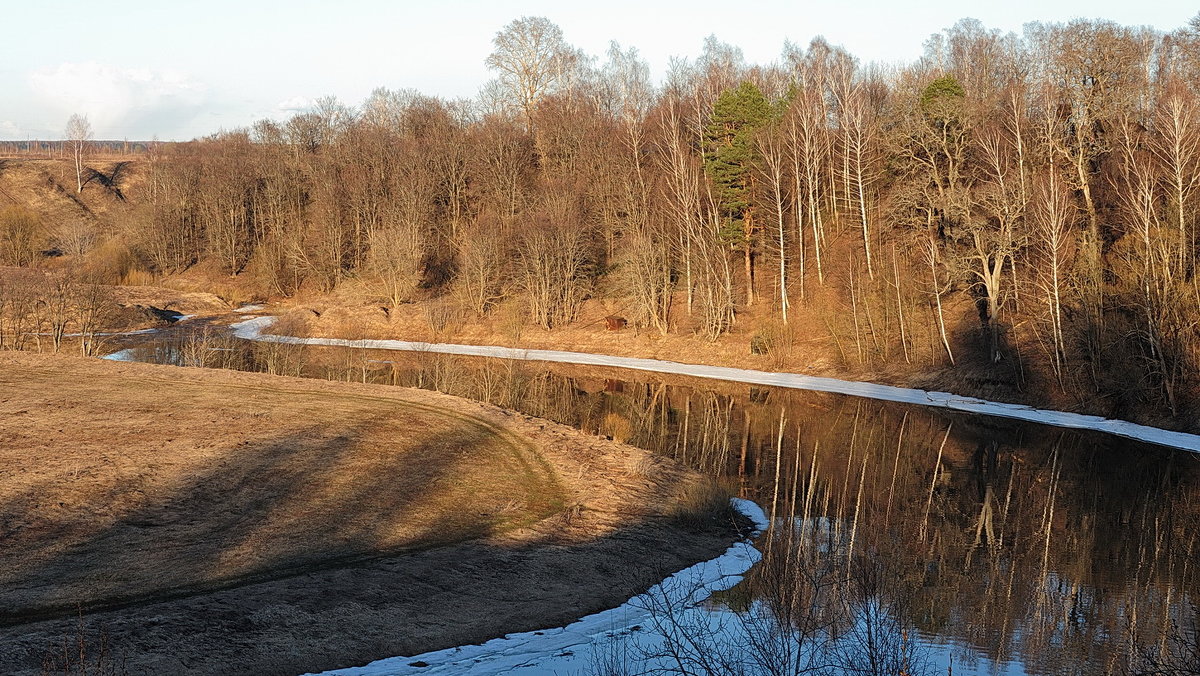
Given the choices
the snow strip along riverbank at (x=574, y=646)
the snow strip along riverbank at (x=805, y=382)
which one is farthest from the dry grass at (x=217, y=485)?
the snow strip along riverbank at (x=805, y=382)

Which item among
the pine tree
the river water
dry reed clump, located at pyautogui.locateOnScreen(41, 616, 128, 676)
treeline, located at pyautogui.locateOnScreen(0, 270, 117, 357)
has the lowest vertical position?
dry reed clump, located at pyautogui.locateOnScreen(41, 616, 128, 676)

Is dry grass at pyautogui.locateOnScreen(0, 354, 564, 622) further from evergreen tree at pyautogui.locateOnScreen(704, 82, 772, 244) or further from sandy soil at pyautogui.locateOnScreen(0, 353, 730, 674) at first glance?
evergreen tree at pyautogui.locateOnScreen(704, 82, 772, 244)

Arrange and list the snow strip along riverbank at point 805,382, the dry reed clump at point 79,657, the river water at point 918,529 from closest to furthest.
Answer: the dry reed clump at point 79,657, the river water at point 918,529, the snow strip along riverbank at point 805,382

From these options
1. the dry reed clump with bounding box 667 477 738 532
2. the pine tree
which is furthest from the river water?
the pine tree

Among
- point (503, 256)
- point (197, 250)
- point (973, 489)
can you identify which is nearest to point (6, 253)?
point (197, 250)

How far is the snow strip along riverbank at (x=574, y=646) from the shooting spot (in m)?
12.5

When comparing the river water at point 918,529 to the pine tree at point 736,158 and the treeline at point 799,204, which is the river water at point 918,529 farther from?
the pine tree at point 736,158

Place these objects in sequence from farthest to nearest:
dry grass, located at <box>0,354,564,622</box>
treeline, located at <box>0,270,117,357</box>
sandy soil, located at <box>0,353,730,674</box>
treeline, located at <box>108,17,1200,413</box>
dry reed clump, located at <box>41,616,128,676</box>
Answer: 1. treeline, located at <box>0,270,117,357</box>
2. treeline, located at <box>108,17,1200,413</box>
3. dry grass, located at <box>0,354,564,622</box>
4. sandy soil, located at <box>0,353,730,674</box>
5. dry reed clump, located at <box>41,616,128,676</box>

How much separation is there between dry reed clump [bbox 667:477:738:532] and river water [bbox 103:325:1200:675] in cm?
127

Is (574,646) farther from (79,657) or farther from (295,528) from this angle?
(295,528)

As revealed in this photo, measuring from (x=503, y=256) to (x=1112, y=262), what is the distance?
44.3 m

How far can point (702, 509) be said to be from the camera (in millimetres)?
20562

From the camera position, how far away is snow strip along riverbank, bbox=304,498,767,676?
41.0 ft

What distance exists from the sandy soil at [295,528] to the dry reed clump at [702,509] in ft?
0.91
